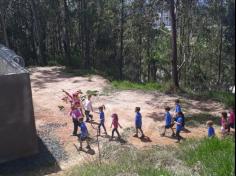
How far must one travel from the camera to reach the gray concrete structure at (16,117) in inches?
495

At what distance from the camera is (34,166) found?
489 inches

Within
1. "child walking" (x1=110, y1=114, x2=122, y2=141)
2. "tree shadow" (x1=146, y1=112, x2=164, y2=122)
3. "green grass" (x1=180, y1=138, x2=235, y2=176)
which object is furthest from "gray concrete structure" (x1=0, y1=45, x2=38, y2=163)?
"green grass" (x1=180, y1=138, x2=235, y2=176)

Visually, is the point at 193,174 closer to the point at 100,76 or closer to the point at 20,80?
the point at 20,80

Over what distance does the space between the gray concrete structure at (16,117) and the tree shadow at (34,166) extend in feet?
0.73

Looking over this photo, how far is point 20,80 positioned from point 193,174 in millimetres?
6736

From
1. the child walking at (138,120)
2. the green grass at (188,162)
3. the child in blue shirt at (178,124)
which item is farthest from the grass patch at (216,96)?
the green grass at (188,162)

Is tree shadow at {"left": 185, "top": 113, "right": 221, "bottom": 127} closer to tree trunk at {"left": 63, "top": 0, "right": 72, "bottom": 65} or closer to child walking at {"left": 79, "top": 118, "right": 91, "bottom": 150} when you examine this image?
child walking at {"left": 79, "top": 118, "right": 91, "bottom": 150}

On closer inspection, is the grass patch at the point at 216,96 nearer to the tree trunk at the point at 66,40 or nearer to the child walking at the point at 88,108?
the child walking at the point at 88,108

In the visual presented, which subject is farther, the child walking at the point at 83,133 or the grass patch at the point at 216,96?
the grass patch at the point at 216,96

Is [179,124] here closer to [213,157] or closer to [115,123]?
[115,123]

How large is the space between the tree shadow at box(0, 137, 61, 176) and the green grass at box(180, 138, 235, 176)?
170 inches

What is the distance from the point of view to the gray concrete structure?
41.2 feet

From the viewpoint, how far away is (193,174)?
769cm

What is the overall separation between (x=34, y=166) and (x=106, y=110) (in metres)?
4.93
